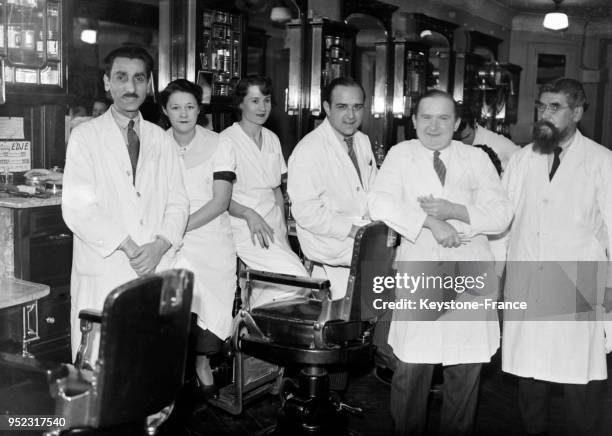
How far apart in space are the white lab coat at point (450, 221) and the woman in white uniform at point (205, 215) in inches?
32.3

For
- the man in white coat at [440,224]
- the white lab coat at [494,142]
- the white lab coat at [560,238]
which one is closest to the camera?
the man in white coat at [440,224]

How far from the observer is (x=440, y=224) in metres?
2.56

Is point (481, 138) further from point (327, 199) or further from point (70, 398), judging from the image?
point (70, 398)

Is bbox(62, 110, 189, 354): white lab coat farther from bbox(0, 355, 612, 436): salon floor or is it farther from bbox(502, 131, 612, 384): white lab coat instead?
bbox(502, 131, 612, 384): white lab coat

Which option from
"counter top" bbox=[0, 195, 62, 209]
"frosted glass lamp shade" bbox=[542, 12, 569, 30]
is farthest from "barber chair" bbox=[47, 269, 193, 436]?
"frosted glass lamp shade" bbox=[542, 12, 569, 30]

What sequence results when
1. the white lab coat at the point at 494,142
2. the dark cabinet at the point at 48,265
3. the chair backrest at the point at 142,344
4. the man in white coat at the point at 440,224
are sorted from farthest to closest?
the white lab coat at the point at 494,142, the dark cabinet at the point at 48,265, the man in white coat at the point at 440,224, the chair backrest at the point at 142,344

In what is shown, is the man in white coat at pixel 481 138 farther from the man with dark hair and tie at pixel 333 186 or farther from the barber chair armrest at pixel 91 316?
the barber chair armrest at pixel 91 316

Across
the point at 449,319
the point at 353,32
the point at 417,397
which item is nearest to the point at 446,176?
the point at 449,319

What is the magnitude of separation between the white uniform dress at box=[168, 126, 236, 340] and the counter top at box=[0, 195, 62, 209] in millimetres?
686

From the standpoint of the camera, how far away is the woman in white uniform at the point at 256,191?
328 centimetres

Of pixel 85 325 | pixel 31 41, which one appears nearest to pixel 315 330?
pixel 85 325

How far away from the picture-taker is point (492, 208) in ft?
8.61

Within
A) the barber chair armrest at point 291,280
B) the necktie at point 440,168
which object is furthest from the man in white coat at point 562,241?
the barber chair armrest at point 291,280

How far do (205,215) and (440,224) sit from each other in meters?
1.12
